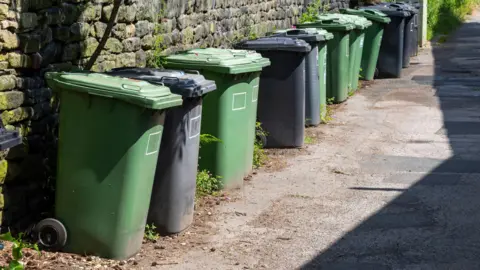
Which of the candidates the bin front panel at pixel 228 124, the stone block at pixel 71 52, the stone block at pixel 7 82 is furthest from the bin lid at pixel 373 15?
the stone block at pixel 7 82

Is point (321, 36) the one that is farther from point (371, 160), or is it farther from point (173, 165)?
point (173, 165)

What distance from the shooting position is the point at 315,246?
7523mm

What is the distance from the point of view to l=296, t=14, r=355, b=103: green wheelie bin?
14344mm

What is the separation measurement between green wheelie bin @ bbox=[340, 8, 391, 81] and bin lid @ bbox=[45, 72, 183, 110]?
10644 mm

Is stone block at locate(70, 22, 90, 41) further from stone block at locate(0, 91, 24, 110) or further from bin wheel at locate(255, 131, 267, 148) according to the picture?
bin wheel at locate(255, 131, 267, 148)

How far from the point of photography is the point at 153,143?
22.5 ft

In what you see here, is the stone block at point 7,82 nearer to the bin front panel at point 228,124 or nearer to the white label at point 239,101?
the bin front panel at point 228,124

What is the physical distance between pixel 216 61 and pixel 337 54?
18.7 ft

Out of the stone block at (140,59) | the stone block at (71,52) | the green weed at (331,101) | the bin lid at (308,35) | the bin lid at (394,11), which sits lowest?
the green weed at (331,101)

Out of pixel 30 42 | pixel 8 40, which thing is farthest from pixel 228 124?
pixel 8 40

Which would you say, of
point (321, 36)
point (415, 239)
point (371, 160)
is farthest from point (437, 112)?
point (415, 239)

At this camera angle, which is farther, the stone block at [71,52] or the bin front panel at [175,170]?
the stone block at [71,52]

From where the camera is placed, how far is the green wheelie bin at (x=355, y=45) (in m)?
15.5

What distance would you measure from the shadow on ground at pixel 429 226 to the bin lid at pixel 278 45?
61.6 inches
